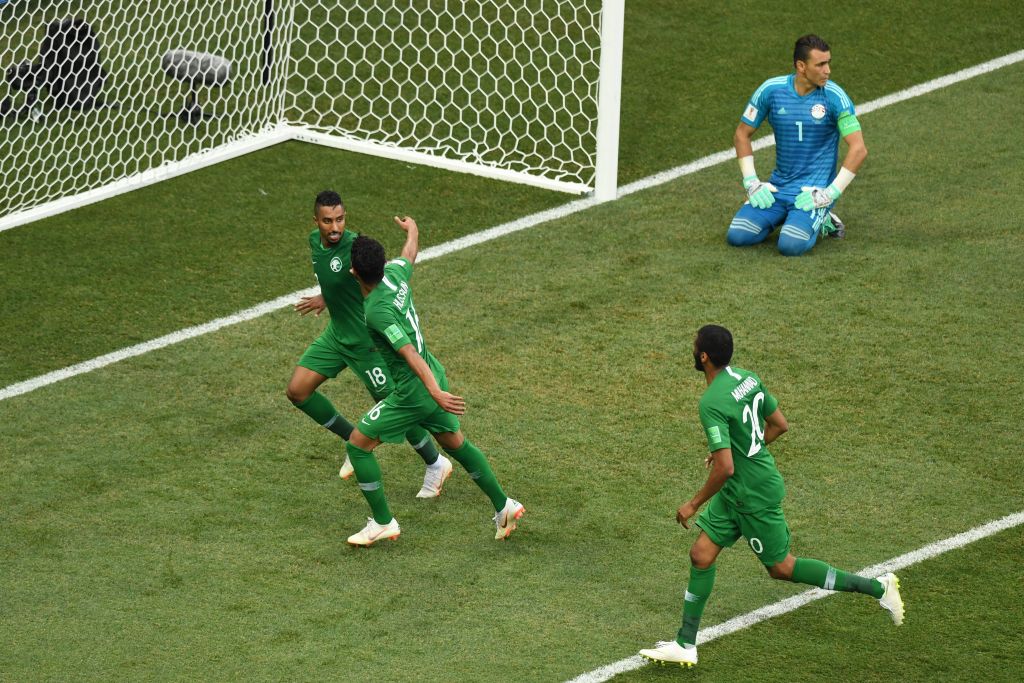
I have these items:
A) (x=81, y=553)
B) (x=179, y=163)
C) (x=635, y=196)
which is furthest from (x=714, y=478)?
(x=179, y=163)

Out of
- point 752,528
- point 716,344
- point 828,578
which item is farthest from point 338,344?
point 828,578

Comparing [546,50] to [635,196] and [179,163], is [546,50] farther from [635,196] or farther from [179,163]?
[179,163]

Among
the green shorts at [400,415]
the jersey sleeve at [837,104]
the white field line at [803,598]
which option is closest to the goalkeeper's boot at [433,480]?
the green shorts at [400,415]

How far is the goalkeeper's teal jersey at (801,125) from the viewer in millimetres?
10477

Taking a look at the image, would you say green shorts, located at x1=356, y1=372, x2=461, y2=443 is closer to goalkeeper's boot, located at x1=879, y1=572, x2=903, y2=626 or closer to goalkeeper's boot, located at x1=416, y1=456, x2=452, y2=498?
goalkeeper's boot, located at x1=416, y1=456, x2=452, y2=498

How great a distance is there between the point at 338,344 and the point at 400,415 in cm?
83

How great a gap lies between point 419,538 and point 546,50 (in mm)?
6212

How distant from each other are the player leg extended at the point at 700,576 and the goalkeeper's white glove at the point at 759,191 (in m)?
4.31

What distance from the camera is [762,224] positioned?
35.3 ft

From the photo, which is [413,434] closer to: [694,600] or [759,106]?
[694,600]

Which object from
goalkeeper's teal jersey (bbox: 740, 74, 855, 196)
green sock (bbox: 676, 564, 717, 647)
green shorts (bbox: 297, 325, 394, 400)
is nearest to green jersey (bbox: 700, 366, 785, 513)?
green sock (bbox: 676, 564, 717, 647)

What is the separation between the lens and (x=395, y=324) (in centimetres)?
730

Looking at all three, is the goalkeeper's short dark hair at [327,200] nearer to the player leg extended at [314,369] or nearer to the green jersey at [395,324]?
the green jersey at [395,324]

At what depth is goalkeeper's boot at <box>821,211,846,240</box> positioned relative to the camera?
35.2 feet
